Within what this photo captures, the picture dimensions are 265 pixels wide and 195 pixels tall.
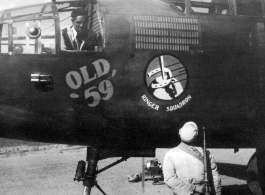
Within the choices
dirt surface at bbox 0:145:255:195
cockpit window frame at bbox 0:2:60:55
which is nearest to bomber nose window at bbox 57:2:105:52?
cockpit window frame at bbox 0:2:60:55

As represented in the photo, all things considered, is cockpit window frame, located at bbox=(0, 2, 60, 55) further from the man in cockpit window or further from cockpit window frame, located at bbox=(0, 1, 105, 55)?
the man in cockpit window

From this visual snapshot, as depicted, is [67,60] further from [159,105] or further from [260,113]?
[260,113]

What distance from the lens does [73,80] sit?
17.8 ft

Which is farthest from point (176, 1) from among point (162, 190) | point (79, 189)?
point (79, 189)

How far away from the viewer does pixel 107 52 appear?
18.3 ft

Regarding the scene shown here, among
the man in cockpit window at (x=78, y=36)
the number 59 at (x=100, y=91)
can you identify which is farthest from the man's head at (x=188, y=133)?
the man in cockpit window at (x=78, y=36)

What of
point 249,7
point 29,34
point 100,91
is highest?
point 249,7

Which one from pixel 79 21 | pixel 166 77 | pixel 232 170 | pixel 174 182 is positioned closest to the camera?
pixel 174 182

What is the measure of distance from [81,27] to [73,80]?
106 cm

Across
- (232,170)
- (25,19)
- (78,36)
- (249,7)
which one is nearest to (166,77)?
(78,36)

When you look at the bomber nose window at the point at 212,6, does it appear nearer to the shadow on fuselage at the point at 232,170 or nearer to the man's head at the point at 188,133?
the man's head at the point at 188,133

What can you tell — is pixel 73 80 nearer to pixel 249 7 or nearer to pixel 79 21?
pixel 79 21

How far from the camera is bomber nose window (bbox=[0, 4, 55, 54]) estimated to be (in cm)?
541

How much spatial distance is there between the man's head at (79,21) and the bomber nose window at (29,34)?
1.61 feet
